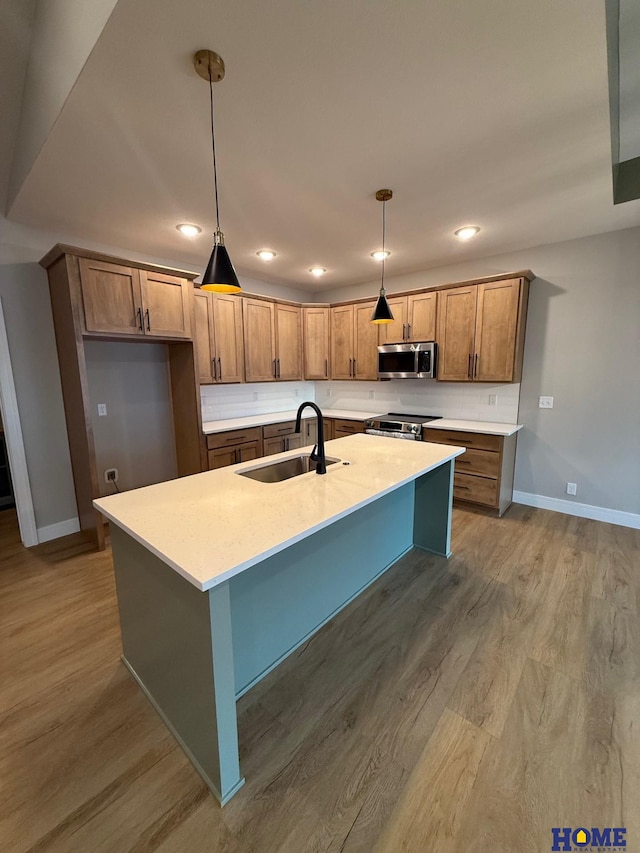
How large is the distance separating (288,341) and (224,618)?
12.5 ft

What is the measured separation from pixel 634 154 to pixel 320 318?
10.8 ft

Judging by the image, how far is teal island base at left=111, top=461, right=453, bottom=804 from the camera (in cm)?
114

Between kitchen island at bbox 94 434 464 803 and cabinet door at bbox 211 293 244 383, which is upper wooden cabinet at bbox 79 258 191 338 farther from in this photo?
kitchen island at bbox 94 434 464 803

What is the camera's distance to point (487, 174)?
2070 mm

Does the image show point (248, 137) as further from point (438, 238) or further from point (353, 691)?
point (353, 691)

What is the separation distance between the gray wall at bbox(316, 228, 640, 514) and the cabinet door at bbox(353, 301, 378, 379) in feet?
4.41

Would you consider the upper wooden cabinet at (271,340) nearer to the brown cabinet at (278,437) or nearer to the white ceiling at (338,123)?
the brown cabinet at (278,437)

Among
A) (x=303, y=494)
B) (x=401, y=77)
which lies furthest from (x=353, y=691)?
(x=401, y=77)

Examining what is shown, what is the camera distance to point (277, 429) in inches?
161

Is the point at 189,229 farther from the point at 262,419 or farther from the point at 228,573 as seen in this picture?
the point at 228,573

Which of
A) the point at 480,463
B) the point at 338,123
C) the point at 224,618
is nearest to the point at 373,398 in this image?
the point at 480,463

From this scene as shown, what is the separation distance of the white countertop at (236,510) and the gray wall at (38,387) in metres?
1.89

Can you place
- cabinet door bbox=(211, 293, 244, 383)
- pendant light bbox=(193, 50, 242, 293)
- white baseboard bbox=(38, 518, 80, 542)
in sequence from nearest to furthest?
1. pendant light bbox=(193, 50, 242, 293)
2. white baseboard bbox=(38, 518, 80, 542)
3. cabinet door bbox=(211, 293, 244, 383)

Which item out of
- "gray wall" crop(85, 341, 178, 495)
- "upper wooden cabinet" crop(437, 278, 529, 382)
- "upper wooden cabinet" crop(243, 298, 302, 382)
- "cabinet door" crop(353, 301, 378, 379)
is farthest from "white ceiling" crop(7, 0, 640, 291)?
"cabinet door" crop(353, 301, 378, 379)
